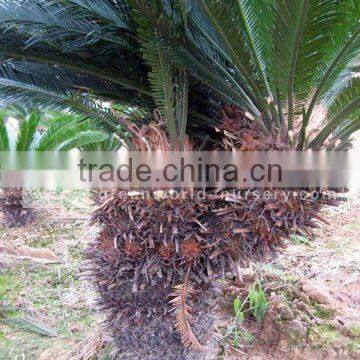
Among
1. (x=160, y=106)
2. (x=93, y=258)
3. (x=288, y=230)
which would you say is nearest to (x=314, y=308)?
(x=288, y=230)

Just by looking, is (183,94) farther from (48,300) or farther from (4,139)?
(4,139)

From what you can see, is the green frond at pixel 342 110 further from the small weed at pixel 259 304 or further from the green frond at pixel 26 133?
the green frond at pixel 26 133

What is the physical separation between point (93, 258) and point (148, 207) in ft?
1.96

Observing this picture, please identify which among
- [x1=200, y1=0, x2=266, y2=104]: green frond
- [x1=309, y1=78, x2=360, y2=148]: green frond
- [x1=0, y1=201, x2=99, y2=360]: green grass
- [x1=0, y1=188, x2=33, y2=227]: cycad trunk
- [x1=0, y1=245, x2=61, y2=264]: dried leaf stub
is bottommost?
[x1=0, y1=201, x2=99, y2=360]: green grass

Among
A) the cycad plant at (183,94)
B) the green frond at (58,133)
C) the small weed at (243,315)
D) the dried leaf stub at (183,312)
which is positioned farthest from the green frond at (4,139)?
the dried leaf stub at (183,312)

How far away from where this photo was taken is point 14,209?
5422 millimetres

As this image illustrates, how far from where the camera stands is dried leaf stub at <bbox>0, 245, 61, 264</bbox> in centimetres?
379

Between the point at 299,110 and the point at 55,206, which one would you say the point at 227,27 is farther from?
the point at 55,206

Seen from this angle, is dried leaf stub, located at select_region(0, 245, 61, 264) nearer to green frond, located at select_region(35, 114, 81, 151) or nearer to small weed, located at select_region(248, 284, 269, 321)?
green frond, located at select_region(35, 114, 81, 151)

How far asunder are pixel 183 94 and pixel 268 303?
196cm

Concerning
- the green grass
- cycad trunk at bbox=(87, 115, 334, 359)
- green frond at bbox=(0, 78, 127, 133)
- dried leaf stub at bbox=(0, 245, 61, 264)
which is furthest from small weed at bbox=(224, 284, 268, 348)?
dried leaf stub at bbox=(0, 245, 61, 264)

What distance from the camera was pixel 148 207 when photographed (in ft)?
6.55

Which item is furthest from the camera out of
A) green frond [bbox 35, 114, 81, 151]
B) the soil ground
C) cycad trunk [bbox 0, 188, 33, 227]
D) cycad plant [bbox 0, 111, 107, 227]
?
cycad trunk [bbox 0, 188, 33, 227]

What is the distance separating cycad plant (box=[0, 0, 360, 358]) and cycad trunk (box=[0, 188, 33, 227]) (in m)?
3.37
